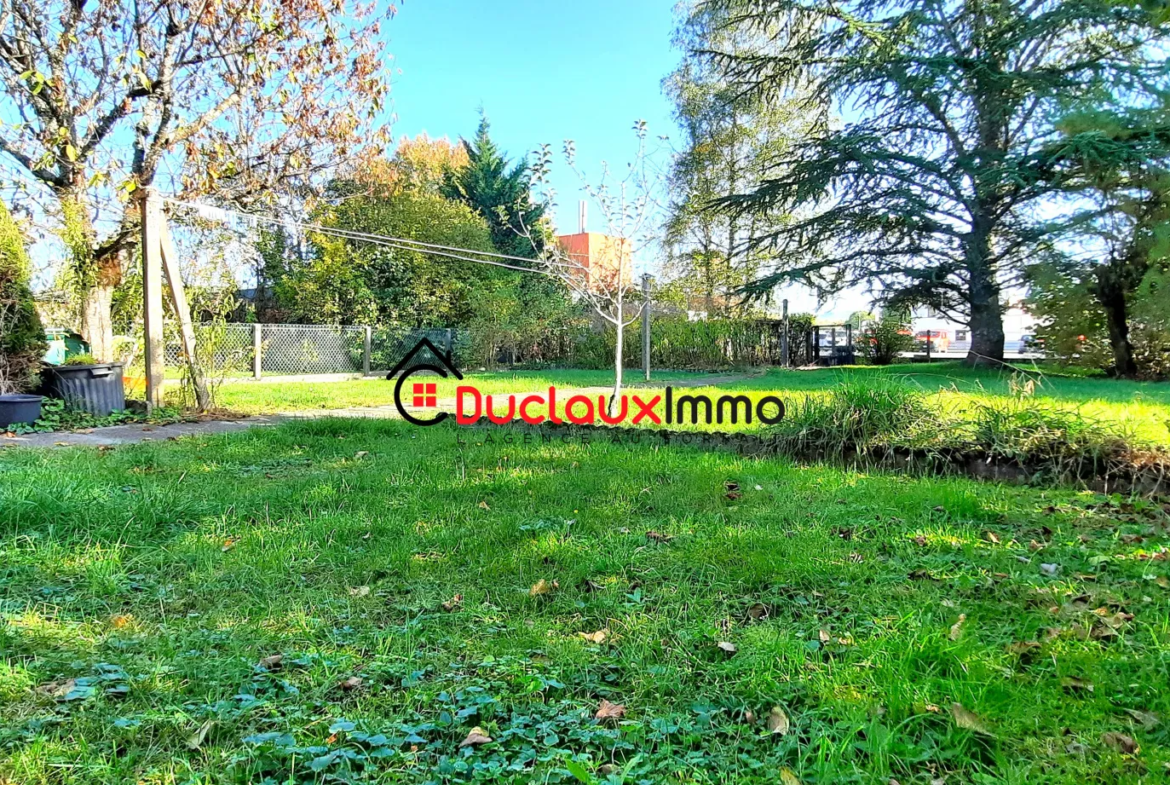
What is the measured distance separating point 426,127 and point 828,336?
20332mm

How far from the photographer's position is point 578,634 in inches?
78.4

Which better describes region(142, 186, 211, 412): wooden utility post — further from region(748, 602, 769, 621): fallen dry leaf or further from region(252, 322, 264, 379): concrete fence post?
region(748, 602, 769, 621): fallen dry leaf

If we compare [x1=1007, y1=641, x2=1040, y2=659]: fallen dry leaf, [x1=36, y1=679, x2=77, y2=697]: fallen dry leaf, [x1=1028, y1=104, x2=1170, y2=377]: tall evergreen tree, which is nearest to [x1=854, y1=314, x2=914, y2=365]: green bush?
[x1=1028, y1=104, x2=1170, y2=377]: tall evergreen tree

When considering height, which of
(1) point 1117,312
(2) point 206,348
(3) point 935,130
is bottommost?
(2) point 206,348

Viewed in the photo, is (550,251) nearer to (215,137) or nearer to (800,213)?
(215,137)

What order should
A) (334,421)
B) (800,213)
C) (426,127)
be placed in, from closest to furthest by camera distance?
1. (334,421)
2. (800,213)
3. (426,127)

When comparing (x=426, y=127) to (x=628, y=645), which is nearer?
(x=628, y=645)

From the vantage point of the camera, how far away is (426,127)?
27125mm

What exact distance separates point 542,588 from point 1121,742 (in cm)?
173

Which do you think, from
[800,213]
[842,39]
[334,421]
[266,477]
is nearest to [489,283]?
[800,213]

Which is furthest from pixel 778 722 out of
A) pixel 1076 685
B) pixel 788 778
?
pixel 1076 685

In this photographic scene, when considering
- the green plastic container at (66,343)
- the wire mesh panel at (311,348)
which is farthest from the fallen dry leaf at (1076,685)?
the wire mesh panel at (311,348)

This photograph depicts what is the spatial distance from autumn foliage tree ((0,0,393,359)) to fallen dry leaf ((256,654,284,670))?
7.20 m

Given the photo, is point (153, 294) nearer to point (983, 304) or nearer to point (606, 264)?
point (606, 264)
